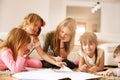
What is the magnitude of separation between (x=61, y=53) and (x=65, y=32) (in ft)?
0.39

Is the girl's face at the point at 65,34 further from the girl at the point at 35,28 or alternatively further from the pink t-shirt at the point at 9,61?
the pink t-shirt at the point at 9,61

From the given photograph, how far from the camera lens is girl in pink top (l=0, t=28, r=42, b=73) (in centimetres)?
93

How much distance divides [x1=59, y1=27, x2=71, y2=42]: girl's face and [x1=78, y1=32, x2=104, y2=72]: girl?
0.07m

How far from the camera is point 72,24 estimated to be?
1095 millimetres

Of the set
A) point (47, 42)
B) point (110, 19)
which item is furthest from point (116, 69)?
point (47, 42)

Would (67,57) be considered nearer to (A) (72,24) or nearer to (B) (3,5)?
(A) (72,24)

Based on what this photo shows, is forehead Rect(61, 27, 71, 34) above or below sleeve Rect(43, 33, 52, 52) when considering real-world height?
above

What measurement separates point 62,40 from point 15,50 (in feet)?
0.88

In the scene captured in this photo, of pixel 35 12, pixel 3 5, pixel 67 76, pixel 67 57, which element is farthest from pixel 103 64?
pixel 3 5

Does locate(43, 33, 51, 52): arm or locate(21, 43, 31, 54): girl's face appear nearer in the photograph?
locate(21, 43, 31, 54): girl's face

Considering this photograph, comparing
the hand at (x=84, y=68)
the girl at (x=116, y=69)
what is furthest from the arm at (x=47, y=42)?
the girl at (x=116, y=69)

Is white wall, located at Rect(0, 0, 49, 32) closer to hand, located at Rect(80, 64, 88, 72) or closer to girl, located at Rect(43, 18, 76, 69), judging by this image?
girl, located at Rect(43, 18, 76, 69)

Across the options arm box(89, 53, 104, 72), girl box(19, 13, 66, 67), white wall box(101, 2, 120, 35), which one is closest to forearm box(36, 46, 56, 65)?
girl box(19, 13, 66, 67)

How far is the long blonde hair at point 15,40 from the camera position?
3.23 ft
